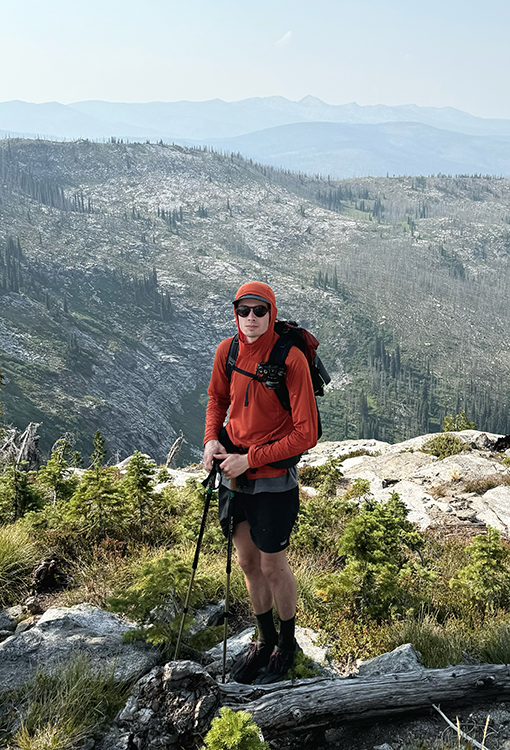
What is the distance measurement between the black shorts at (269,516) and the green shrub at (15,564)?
3.40 meters

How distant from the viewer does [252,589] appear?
13.4ft

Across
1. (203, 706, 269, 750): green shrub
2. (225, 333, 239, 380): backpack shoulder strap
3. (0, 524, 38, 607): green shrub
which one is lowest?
(0, 524, 38, 607): green shrub

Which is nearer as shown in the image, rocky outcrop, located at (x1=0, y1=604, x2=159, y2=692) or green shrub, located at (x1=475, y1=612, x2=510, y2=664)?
rocky outcrop, located at (x1=0, y1=604, x2=159, y2=692)

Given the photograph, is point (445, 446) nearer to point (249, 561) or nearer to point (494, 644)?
point (494, 644)

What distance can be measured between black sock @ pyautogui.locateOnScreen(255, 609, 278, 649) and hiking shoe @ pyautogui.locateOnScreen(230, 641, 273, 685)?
4cm

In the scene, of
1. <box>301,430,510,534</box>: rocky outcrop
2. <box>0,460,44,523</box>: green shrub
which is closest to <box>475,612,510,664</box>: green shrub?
<box>301,430,510,534</box>: rocky outcrop

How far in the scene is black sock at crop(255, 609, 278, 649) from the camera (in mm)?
4129

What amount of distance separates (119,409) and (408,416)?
103 m

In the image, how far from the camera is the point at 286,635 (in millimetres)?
4062

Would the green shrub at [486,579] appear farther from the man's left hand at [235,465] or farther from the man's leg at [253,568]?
the man's left hand at [235,465]

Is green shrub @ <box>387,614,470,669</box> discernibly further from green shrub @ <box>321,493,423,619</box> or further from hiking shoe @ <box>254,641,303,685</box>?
hiking shoe @ <box>254,641,303,685</box>

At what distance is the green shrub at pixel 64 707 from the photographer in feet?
10.3

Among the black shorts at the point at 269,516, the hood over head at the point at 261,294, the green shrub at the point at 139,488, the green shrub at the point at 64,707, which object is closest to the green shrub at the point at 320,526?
the green shrub at the point at 139,488

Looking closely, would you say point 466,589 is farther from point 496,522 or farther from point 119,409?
point 119,409
